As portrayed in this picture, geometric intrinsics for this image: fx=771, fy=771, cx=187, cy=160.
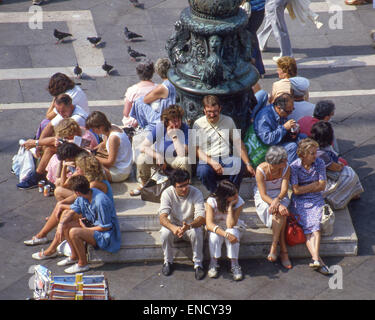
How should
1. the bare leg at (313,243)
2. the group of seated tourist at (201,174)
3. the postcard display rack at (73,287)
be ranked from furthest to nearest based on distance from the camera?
the bare leg at (313,243) < the group of seated tourist at (201,174) < the postcard display rack at (73,287)

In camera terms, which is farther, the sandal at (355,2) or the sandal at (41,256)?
the sandal at (355,2)

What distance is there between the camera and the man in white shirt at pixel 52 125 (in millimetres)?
9711

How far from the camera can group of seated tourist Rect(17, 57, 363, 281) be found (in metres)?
8.53

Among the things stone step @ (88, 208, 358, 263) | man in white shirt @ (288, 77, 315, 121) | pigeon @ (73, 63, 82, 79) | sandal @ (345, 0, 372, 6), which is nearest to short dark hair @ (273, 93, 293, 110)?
man in white shirt @ (288, 77, 315, 121)

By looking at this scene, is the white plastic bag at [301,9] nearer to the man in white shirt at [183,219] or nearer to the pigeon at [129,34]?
the pigeon at [129,34]

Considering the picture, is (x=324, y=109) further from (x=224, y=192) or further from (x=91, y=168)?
(x=91, y=168)

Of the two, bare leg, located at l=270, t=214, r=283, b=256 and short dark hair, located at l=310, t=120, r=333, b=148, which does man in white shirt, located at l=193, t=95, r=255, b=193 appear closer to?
bare leg, located at l=270, t=214, r=283, b=256

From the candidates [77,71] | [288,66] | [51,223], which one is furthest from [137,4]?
[51,223]

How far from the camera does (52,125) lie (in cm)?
988

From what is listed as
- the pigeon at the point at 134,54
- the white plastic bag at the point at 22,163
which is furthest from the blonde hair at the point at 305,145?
the pigeon at the point at 134,54

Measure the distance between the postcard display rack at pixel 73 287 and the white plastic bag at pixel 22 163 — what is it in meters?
2.77

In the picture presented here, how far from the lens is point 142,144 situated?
9172mm

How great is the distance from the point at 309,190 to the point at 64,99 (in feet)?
10.7
